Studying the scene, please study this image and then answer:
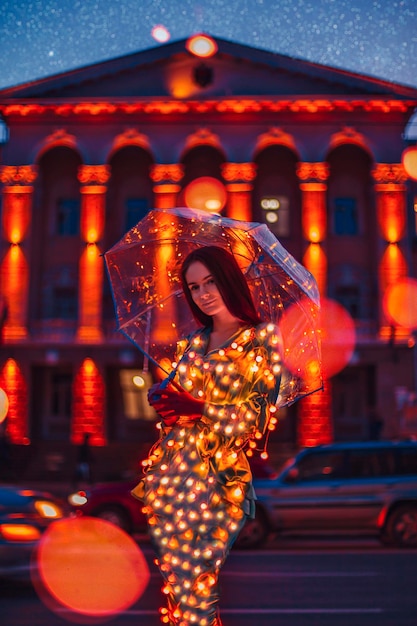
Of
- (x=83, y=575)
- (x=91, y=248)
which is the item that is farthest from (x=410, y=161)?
(x=83, y=575)

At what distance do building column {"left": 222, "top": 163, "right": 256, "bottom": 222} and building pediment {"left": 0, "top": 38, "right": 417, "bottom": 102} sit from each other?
312cm

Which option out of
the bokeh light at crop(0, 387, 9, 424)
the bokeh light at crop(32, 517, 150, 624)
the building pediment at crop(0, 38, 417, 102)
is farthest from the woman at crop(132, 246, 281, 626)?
the building pediment at crop(0, 38, 417, 102)

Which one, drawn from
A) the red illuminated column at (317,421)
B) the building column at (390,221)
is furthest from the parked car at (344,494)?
the building column at (390,221)

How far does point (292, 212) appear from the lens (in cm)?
3559

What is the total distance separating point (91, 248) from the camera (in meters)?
34.2

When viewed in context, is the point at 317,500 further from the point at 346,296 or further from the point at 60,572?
the point at 346,296

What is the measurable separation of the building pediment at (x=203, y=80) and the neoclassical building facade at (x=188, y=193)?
0.06m

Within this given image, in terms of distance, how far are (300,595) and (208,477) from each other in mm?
5478

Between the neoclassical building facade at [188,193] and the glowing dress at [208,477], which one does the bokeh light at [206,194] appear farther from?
the glowing dress at [208,477]

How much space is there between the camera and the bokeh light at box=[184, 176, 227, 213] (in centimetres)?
3481

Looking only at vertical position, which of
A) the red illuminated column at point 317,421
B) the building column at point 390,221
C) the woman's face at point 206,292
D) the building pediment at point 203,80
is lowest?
the red illuminated column at point 317,421

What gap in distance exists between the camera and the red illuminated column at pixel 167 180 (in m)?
34.4

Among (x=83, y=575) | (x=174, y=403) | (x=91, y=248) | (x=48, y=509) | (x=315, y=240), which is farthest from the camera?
(x=91, y=248)

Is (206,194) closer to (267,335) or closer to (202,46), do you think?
(202,46)
